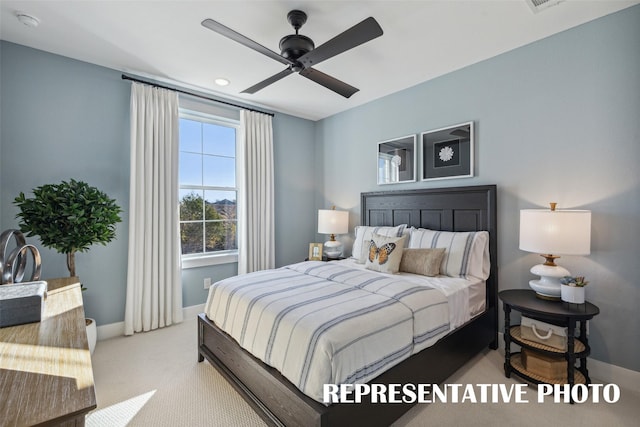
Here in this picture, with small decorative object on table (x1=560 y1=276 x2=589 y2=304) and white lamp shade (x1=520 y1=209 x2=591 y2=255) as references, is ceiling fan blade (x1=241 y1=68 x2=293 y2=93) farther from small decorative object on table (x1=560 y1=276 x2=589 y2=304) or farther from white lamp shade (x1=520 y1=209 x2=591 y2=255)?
small decorative object on table (x1=560 y1=276 x2=589 y2=304)

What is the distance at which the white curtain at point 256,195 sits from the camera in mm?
3869

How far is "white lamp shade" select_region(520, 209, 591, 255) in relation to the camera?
203cm

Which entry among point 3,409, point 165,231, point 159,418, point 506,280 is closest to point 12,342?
point 3,409

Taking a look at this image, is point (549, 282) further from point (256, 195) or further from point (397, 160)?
point (256, 195)

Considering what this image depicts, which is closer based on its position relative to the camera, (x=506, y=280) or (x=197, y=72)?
(x=506, y=280)

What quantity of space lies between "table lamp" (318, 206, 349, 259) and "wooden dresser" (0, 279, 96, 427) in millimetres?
2982

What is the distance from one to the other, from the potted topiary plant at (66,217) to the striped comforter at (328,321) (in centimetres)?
114

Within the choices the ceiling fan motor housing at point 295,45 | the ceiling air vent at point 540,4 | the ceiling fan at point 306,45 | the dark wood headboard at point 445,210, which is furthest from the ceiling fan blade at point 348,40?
the dark wood headboard at point 445,210

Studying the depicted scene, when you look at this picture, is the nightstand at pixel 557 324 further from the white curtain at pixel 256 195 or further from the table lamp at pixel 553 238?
the white curtain at pixel 256 195

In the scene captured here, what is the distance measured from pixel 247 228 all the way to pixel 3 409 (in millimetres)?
3270

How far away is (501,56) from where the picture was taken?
8.95 feet

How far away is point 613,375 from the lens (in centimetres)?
217

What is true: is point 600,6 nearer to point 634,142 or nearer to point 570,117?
point 570,117

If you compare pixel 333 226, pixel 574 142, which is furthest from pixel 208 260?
pixel 574 142
